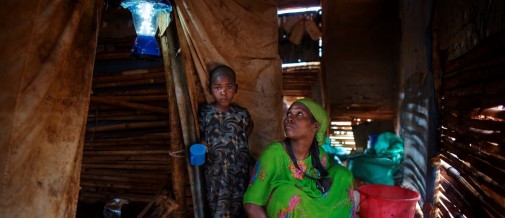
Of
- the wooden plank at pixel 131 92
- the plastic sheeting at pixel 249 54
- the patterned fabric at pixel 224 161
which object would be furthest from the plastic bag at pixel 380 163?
the wooden plank at pixel 131 92

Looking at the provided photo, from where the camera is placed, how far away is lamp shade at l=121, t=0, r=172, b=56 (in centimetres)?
238

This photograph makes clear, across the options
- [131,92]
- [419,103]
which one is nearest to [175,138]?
[131,92]

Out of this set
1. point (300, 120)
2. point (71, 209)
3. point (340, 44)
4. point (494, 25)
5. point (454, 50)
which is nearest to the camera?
point (71, 209)

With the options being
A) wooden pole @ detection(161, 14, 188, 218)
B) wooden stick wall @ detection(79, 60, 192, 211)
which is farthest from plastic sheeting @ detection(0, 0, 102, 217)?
wooden stick wall @ detection(79, 60, 192, 211)

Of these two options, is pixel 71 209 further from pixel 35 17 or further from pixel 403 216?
pixel 403 216

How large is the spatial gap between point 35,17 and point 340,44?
8140 millimetres

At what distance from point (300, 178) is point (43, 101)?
1.83m

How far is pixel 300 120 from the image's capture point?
251 centimetres

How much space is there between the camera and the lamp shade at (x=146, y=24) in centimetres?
238

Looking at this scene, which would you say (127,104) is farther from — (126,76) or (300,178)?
(300,178)

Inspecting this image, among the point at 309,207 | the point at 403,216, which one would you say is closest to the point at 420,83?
the point at 403,216

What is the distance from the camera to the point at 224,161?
2.76 metres

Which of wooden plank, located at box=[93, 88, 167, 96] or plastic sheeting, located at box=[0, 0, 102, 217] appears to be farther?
wooden plank, located at box=[93, 88, 167, 96]

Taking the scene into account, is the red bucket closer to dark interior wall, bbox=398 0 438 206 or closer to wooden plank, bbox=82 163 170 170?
dark interior wall, bbox=398 0 438 206
